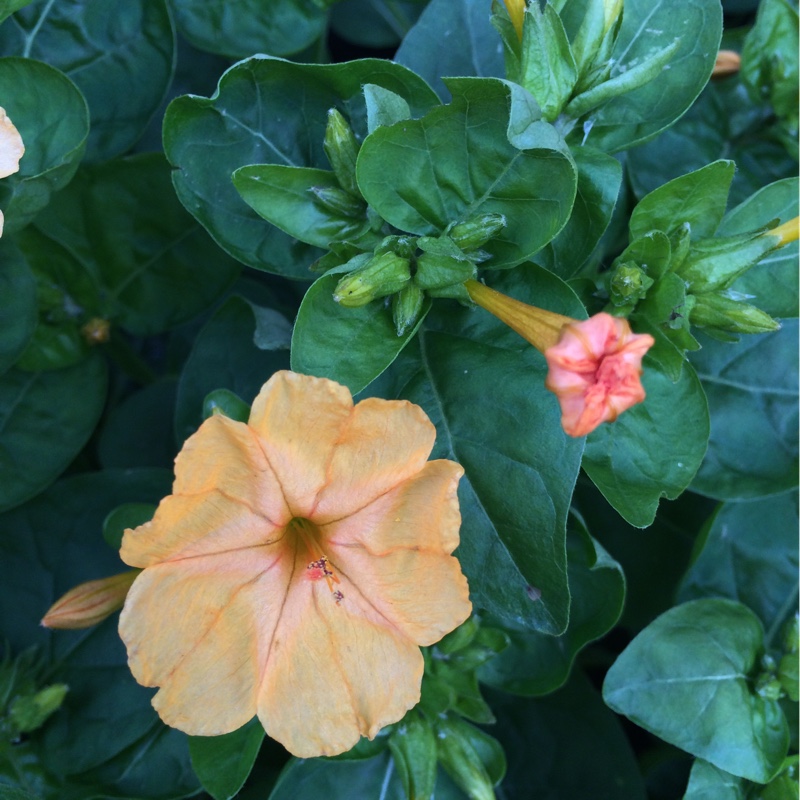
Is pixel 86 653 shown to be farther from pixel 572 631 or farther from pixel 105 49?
pixel 105 49

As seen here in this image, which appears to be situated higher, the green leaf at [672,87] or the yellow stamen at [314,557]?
the green leaf at [672,87]

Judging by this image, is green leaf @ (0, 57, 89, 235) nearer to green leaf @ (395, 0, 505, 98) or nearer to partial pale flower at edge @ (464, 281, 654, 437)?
green leaf @ (395, 0, 505, 98)

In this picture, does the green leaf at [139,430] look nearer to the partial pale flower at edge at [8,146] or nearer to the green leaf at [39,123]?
the green leaf at [39,123]

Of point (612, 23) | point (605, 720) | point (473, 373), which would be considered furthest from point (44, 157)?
point (605, 720)

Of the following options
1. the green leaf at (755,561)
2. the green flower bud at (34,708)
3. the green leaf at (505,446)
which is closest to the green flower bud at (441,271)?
the green leaf at (505,446)

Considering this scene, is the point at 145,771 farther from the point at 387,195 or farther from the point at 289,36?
the point at 289,36
